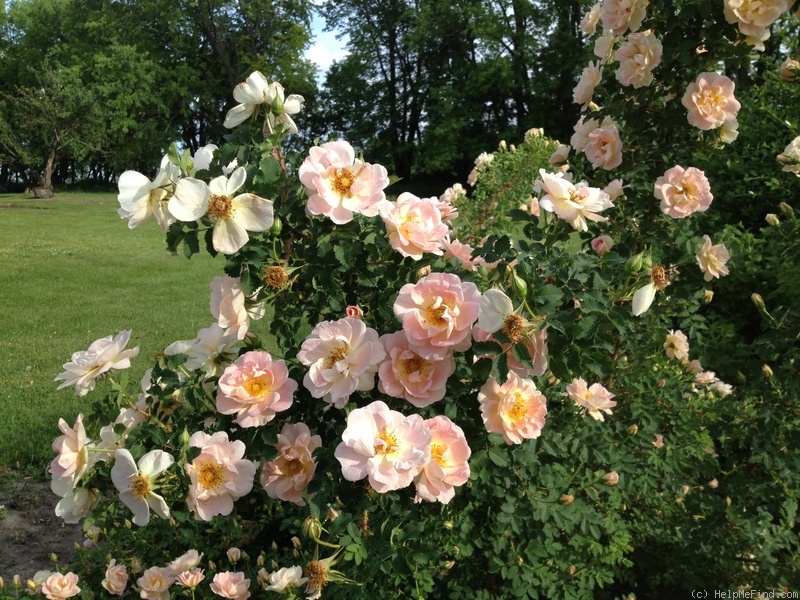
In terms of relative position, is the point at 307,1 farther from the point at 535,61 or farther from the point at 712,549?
the point at 712,549

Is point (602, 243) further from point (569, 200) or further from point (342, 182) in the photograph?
point (342, 182)

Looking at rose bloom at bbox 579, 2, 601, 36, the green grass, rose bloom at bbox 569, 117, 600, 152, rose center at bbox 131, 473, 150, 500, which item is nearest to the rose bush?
rose center at bbox 131, 473, 150, 500

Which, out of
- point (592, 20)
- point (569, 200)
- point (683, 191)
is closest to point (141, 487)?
point (569, 200)

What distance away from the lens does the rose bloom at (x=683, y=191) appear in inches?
85.8

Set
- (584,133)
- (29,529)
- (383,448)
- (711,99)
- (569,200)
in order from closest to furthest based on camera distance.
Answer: (383,448), (569,200), (711,99), (584,133), (29,529)

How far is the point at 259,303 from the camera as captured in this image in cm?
149

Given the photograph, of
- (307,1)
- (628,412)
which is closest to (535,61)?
(307,1)

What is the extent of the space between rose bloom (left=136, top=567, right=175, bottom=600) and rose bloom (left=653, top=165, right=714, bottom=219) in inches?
72.3

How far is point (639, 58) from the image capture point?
2.19m

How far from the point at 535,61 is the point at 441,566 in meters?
25.7

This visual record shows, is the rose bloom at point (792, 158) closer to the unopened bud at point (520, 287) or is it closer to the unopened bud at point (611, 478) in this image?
the unopened bud at point (611, 478)

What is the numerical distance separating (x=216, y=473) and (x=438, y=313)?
1.99 feet

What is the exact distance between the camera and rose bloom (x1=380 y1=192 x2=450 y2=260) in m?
1.44

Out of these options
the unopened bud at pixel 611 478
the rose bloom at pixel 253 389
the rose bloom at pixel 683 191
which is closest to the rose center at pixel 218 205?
the rose bloom at pixel 253 389
